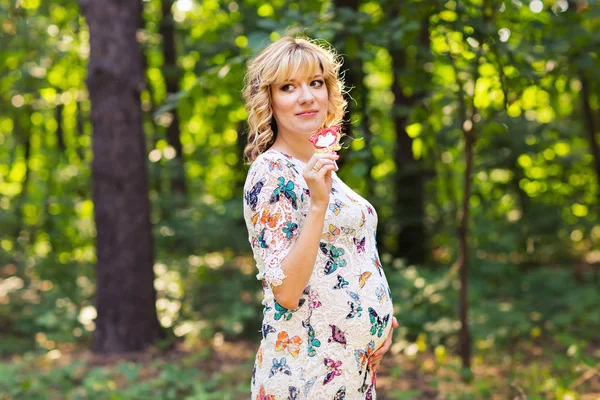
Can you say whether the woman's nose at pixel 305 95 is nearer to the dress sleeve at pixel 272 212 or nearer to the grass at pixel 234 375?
the dress sleeve at pixel 272 212

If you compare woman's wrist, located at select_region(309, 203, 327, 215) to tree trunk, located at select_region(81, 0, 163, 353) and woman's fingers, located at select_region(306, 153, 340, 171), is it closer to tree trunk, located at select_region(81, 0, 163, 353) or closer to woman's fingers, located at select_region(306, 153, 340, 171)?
woman's fingers, located at select_region(306, 153, 340, 171)

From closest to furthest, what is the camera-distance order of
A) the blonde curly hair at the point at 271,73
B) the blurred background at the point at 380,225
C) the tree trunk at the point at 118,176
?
the blonde curly hair at the point at 271,73 < the blurred background at the point at 380,225 < the tree trunk at the point at 118,176

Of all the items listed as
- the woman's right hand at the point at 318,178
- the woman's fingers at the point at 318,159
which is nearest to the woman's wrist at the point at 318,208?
the woman's right hand at the point at 318,178

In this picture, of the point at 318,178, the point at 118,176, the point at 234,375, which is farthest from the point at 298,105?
the point at 118,176

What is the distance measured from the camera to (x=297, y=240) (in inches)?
76.4

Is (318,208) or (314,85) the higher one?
(314,85)

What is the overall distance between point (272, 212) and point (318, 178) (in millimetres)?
182

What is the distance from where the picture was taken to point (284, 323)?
2133 millimetres

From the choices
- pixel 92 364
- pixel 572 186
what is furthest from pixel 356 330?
pixel 572 186

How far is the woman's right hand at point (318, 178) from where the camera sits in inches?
76.7

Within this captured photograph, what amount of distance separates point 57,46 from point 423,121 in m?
6.28

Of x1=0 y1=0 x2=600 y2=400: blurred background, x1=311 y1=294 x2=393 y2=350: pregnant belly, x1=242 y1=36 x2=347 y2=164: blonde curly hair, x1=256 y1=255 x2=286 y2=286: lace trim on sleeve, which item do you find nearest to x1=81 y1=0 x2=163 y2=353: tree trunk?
x1=0 y1=0 x2=600 y2=400: blurred background

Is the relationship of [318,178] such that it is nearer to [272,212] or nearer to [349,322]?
[272,212]

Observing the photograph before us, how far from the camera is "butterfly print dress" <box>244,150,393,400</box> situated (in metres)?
2.07
